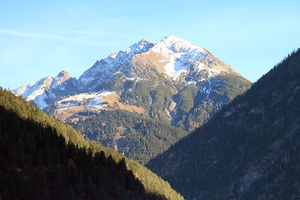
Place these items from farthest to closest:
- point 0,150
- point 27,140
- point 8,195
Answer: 1. point 27,140
2. point 0,150
3. point 8,195

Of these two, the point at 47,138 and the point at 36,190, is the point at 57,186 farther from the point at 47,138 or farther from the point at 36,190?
the point at 47,138

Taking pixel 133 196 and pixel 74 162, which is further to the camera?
pixel 133 196

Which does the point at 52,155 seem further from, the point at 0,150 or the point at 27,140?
the point at 0,150

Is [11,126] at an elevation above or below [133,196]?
above

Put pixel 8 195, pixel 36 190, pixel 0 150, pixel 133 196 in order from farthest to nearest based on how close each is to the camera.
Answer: pixel 133 196 → pixel 0 150 → pixel 36 190 → pixel 8 195

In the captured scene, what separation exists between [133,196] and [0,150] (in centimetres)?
7567

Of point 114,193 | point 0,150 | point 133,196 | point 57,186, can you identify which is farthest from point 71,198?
point 133,196

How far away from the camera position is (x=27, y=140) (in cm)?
15338

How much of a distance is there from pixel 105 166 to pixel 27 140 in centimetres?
5237

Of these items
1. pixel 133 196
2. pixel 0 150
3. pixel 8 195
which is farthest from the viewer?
pixel 133 196

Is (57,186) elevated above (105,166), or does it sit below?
below

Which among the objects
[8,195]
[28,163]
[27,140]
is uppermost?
[27,140]

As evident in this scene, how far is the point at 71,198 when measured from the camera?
452 ft

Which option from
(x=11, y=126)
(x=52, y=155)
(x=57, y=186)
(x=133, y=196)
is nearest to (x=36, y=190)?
(x=57, y=186)
